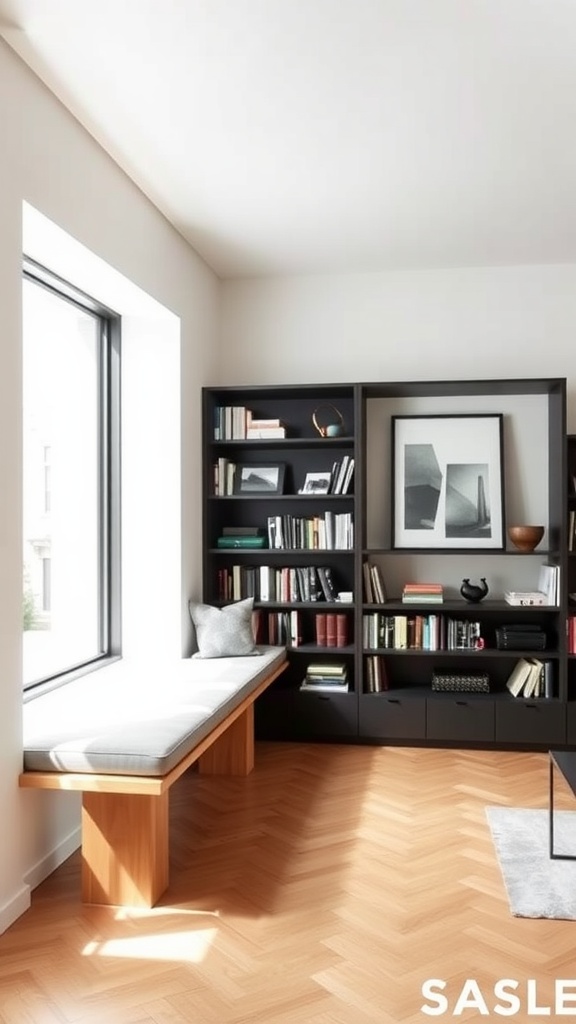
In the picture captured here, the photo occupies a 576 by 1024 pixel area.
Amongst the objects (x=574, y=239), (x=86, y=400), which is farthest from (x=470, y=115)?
(x=86, y=400)

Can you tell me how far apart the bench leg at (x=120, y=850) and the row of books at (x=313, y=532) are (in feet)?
7.92

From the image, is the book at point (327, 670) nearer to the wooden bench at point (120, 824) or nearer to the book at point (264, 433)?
the book at point (264, 433)

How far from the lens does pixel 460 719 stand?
494cm

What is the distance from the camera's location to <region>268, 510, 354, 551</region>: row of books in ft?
16.8

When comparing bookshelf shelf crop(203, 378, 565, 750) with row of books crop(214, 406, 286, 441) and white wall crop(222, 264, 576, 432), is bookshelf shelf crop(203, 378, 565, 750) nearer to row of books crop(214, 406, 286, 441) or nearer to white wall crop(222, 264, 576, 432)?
row of books crop(214, 406, 286, 441)

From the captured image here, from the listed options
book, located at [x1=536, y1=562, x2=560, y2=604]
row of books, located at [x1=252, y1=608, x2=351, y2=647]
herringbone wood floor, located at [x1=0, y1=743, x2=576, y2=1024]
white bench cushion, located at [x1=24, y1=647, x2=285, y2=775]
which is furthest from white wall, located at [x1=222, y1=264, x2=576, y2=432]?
herringbone wood floor, located at [x1=0, y1=743, x2=576, y2=1024]

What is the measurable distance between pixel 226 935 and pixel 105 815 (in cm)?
59

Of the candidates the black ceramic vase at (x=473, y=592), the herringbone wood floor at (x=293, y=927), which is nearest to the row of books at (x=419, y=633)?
A: the black ceramic vase at (x=473, y=592)

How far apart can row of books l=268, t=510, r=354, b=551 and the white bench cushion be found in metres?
0.87

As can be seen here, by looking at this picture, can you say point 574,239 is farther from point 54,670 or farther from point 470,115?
point 54,670

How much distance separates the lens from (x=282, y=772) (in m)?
4.51

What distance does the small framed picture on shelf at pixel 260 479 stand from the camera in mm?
5332

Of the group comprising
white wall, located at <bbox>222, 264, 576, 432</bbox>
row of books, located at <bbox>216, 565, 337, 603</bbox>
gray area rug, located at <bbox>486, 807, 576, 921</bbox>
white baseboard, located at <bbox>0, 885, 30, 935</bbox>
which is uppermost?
white wall, located at <bbox>222, 264, 576, 432</bbox>

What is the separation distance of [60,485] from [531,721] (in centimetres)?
299
